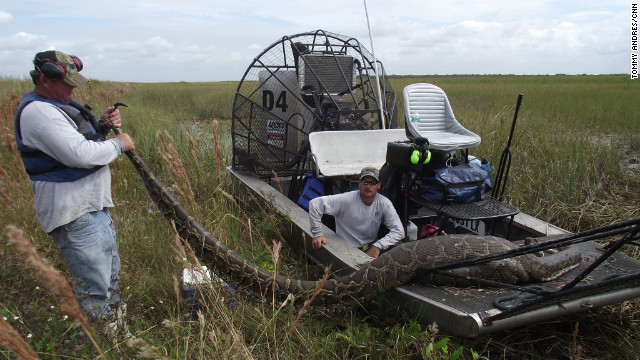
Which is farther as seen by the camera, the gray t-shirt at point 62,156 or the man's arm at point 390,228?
the man's arm at point 390,228

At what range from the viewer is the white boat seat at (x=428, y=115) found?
198 inches

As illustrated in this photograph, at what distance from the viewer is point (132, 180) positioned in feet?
23.2

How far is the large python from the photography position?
135 inches


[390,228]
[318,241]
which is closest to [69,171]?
[318,241]

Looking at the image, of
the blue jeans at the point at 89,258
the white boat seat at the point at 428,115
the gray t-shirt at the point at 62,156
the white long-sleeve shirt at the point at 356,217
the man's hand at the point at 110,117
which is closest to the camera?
the gray t-shirt at the point at 62,156

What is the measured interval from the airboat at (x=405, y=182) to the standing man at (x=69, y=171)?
1894 millimetres

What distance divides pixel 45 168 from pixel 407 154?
290 cm

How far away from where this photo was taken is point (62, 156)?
283 cm

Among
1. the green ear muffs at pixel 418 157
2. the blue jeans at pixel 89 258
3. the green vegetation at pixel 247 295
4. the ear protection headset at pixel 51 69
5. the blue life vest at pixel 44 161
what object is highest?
the ear protection headset at pixel 51 69

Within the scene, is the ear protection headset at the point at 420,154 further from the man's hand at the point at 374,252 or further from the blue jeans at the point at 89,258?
the blue jeans at the point at 89,258

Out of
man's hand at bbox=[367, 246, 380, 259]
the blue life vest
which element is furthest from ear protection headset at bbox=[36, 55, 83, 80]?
man's hand at bbox=[367, 246, 380, 259]

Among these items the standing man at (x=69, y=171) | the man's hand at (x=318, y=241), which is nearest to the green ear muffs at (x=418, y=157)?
the man's hand at (x=318, y=241)

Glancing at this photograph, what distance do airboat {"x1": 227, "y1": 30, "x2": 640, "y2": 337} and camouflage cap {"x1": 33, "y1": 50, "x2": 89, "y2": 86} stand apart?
2462 mm

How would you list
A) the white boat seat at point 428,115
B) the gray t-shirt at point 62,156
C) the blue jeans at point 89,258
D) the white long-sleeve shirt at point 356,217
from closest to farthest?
the gray t-shirt at point 62,156 → the blue jeans at point 89,258 → the white long-sleeve shirt at point 356,217 → the white boat seat at point 428,115
